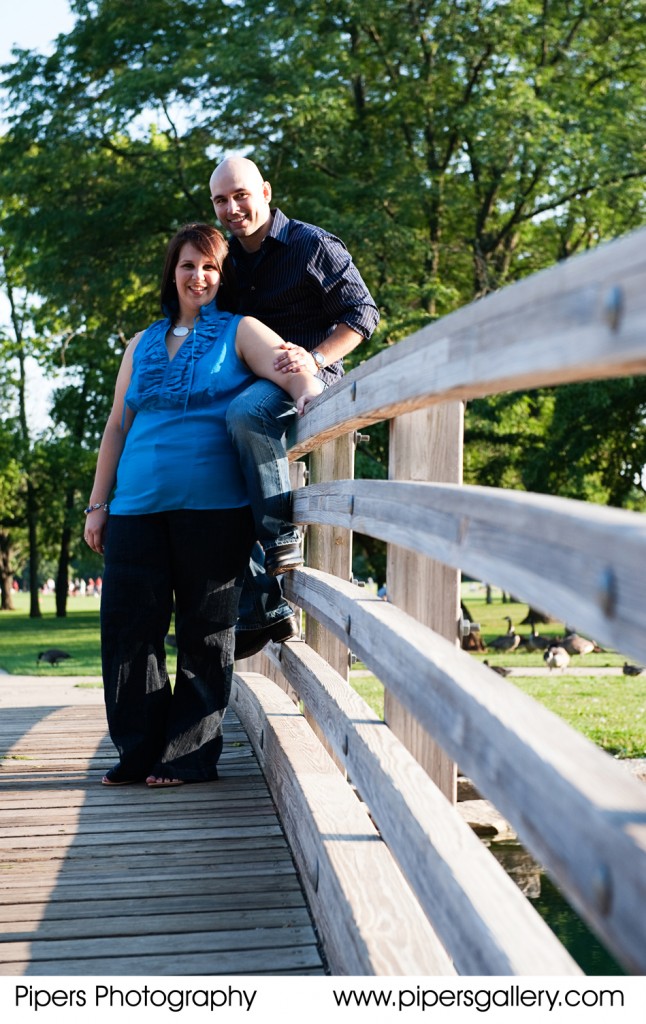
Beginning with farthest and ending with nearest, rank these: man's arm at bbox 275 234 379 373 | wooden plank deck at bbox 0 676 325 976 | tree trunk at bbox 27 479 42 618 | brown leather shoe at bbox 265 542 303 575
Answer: tree trunk at bbox 27 479 42 618
man's arm at bbox 275 234 379 373
brown leather shoe at bbox 265 542 303 575
wooden plank deck at bbox 0 676 325 976

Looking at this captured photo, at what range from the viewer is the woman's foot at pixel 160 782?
4332 millimetres

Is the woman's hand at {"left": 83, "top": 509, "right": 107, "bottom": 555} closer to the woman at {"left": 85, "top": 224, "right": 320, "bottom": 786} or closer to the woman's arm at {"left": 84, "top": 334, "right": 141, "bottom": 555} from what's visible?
the woman's arm at {"left": 84, "top": 334, "right": 141, "bottom": 555}

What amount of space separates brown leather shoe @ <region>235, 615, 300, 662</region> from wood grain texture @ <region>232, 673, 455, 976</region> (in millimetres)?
360

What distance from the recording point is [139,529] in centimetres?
424

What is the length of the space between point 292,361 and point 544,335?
2.73m

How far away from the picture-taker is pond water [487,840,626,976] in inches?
239

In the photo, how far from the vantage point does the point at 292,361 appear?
13.6ft

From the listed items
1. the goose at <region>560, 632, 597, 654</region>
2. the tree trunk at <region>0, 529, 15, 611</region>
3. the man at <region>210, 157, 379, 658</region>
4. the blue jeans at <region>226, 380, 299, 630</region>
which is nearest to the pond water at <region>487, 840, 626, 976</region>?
the man at <region>210, 157, 379, 658</region>

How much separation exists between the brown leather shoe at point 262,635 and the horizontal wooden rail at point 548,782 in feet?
7.03

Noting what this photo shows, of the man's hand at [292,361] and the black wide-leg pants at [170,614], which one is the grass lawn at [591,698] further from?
the man's hand at [292,361]

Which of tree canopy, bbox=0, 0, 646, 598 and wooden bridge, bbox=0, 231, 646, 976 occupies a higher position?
tree canopy, bbox=0, 0, 646, 598

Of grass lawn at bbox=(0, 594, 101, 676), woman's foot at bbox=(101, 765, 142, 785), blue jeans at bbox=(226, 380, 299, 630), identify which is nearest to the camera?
blue jeans at bbox=(226, 380, 299, 630)

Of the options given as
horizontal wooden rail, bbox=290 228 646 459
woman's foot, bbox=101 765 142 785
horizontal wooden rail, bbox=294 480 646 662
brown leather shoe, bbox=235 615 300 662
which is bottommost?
woman's foot, bbox=101 765 142 785
